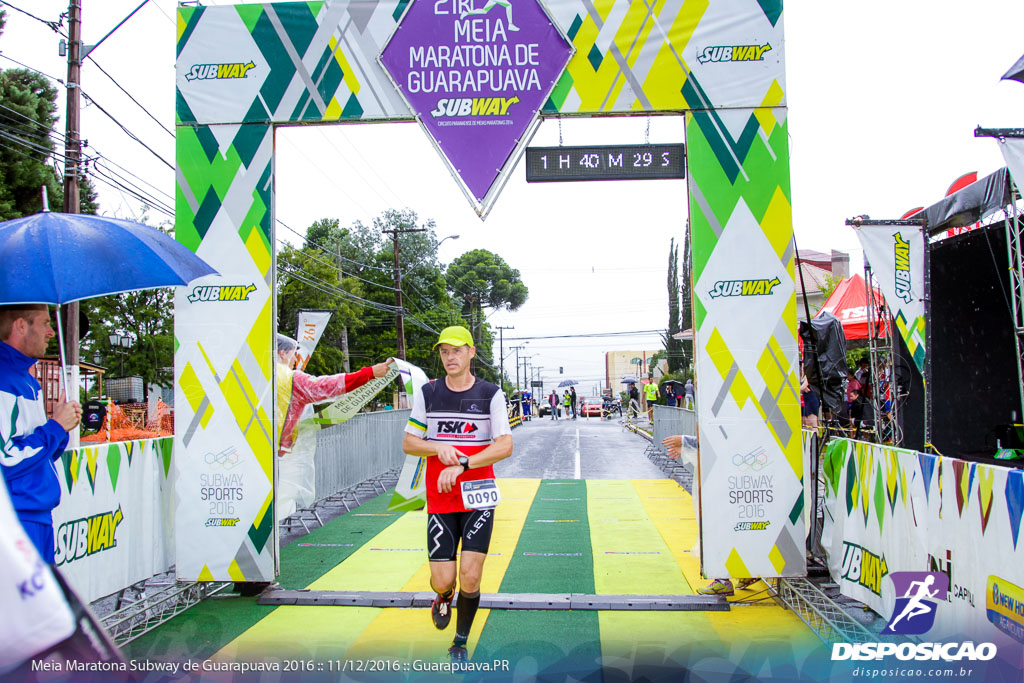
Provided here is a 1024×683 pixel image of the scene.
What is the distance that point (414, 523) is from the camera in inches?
388

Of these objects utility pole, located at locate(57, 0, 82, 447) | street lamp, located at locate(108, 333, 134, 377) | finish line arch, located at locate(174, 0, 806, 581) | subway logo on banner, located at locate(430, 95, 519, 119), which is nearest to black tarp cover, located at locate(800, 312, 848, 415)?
finish line arch, located at locate(174, 0, 806, 581)

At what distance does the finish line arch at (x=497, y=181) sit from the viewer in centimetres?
612

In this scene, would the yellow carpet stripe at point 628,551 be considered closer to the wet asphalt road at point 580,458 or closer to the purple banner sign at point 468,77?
the wet asphalt road at point 580,458

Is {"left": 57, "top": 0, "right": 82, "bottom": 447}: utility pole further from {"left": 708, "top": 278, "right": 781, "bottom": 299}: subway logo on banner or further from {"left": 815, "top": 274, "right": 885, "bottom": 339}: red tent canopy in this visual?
{"left": 815, "top": 274, "right": 885, "bottom": 339}: red tent canopy

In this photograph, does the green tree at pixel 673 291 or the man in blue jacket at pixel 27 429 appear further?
the green tree at pixel 673 291

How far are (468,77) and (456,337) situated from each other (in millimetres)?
2837

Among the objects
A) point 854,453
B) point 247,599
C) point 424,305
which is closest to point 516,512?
point 247,599

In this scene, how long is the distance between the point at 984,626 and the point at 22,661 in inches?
180

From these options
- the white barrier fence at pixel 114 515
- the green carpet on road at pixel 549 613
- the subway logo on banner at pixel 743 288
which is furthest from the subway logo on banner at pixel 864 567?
the white barrier fence at pixel 114 515

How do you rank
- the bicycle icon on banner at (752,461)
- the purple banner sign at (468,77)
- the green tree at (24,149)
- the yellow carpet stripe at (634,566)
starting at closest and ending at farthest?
the yellow carpet stripe at (634,566), the bicycle icon on banner at (752,461), the purple banner sign at (468,77), the green tree at (24,149)

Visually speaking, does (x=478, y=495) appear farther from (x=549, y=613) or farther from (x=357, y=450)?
(x=357, y=450)

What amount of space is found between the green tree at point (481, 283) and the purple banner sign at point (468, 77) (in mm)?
54664

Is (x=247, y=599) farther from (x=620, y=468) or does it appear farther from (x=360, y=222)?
(x=360, y=222)

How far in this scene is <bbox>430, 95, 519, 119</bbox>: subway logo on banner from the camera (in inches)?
254
